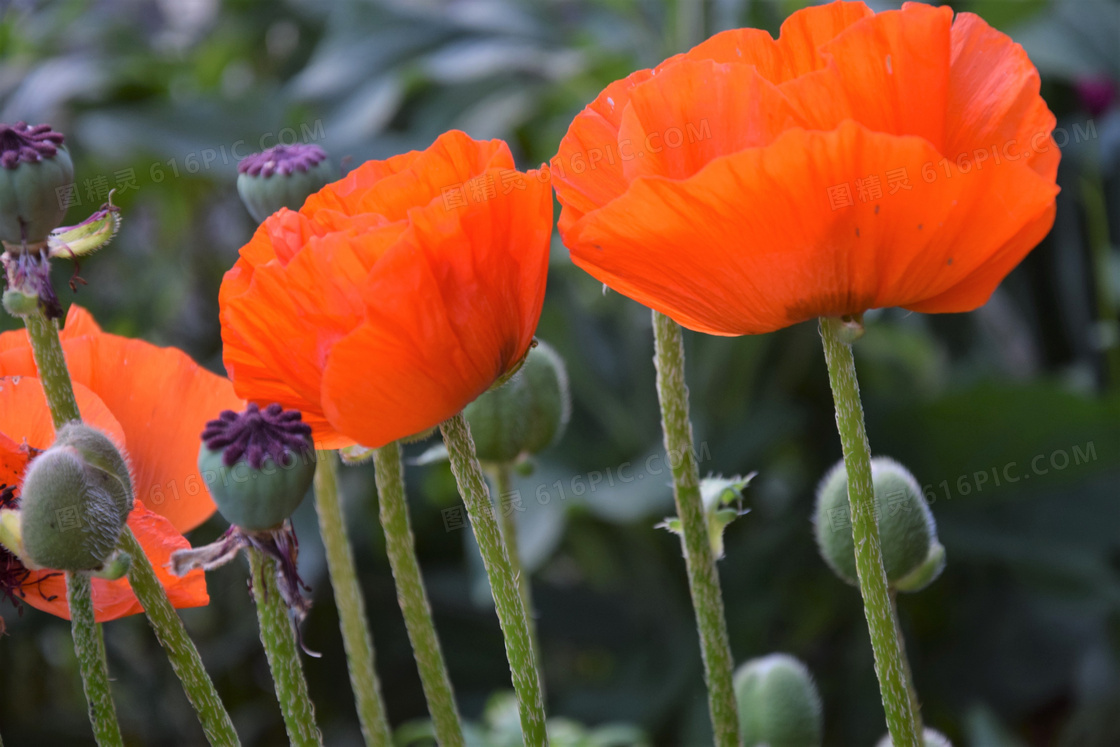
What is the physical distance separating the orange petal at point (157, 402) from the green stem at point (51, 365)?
0.07 metres

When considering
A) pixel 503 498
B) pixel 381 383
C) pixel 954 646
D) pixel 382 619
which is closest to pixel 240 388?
pixel 381 383

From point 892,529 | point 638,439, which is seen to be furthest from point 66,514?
point 638,439

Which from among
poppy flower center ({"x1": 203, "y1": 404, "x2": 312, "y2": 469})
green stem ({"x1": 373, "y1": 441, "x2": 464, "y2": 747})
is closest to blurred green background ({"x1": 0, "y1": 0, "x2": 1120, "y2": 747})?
green stem ({"x1": 373, "y1": 441, "x2": 464, "y2": 747})

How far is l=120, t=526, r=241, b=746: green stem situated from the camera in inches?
10.6

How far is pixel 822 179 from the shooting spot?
0.24 meters

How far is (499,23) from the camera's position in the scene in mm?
1586

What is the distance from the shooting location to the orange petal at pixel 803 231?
24cm

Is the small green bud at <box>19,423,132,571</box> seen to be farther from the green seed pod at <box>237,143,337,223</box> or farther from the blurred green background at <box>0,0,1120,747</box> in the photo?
the blurred green background at <box>0,0,1120,747</box>

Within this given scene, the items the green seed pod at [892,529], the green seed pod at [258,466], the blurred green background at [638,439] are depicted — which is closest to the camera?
the green seed pod at [258,466]

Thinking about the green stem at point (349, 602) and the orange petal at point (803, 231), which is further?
the green stem at point (349, 602)

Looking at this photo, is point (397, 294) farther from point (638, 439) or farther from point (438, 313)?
point (638, 439)

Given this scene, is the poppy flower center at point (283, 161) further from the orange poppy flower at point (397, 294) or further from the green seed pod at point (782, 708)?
the green seed pod at point (782, 708)

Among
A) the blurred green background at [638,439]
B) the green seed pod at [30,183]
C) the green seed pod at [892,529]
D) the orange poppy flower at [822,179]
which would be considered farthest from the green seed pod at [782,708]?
the blurred green background at [638,439]

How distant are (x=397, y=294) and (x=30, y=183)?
88mm
